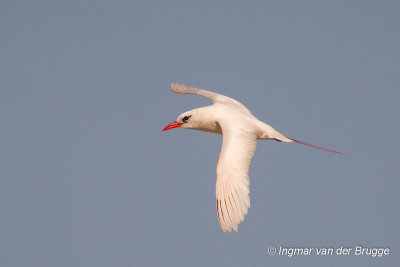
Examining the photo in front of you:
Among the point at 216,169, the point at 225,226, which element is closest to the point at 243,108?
the point at 216,169

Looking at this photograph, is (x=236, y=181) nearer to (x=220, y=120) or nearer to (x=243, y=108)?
(x=220, y=120)

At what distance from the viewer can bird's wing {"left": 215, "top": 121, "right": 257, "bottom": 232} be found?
36.8ft

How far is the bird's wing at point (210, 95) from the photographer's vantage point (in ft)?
53.7

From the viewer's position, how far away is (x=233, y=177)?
11.8 metres

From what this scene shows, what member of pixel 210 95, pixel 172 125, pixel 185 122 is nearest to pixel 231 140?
pixel 185 122

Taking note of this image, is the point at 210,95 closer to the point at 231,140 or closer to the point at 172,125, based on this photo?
the point at 172,125

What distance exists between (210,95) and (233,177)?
5946mm

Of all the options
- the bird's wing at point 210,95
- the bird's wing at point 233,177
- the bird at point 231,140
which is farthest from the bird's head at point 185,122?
the bird's wing at point 233,177

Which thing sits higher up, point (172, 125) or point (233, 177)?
point (172, 125)

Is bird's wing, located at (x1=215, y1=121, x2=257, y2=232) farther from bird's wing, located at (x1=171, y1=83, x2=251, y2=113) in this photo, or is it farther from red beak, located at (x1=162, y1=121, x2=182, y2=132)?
bird's wing, located at (x1=171, y1=83, x2=251, y2=113)

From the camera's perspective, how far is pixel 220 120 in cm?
1426

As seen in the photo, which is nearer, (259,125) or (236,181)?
(236,181)

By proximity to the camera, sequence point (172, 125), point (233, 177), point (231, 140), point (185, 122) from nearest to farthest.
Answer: point (233, 177) < point (231, 140) < point (185, 122) < point (172, 125)

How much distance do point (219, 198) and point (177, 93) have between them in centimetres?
734
